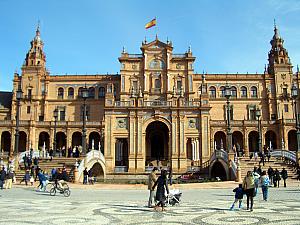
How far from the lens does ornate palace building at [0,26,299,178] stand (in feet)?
152

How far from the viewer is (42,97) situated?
2746 inches

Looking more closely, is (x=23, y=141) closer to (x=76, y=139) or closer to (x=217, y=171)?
(x=76, y=139)

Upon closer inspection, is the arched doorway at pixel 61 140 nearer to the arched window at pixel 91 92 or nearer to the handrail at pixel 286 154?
the arched window at pixel 91 92

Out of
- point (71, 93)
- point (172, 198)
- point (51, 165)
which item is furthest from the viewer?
point (71, 93)

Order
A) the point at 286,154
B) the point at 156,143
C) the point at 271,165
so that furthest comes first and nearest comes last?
the point at 156,143, the point at 286,154, the point at 271,165

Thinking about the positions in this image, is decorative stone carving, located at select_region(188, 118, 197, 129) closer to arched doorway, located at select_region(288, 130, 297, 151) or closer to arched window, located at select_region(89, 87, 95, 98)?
arched doorway, located at select_region(288, 130, 297, 151)

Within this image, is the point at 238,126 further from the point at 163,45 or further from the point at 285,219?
the point at 285,219

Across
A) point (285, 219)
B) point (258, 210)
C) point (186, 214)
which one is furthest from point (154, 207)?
point (285, 219)

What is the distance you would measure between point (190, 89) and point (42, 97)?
95.0ft

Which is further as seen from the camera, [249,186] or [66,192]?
[66,192]

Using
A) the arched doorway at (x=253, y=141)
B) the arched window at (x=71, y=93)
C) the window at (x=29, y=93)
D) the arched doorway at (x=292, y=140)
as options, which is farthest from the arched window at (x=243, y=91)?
the window at (x=29, y=93)

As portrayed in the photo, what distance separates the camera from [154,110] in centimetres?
4681

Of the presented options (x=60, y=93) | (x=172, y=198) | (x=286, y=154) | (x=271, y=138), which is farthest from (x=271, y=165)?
(x=60, y=93)

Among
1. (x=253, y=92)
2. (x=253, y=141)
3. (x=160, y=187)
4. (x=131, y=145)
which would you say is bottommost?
(x=160, y=187)
